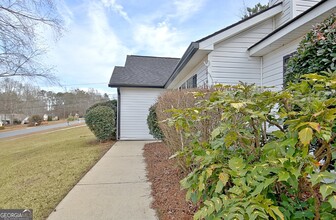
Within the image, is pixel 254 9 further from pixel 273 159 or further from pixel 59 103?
pixel 59 103

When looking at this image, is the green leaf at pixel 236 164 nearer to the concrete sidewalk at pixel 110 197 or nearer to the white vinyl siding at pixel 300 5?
the concrete sidewalk at pixel 110 197

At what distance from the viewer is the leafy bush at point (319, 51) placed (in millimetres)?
2670

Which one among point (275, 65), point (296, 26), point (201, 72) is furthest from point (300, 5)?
point (201, 72)

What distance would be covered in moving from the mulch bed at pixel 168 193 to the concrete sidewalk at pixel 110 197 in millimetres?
146

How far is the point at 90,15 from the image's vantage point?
11.0 metres

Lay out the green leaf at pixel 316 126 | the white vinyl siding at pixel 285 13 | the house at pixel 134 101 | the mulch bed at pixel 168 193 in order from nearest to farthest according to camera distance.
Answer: the green leaf at pixel 316 126, the mulch bed at pixel 168 193, the white vinyl siding at pixel 285 13, the house at pixel 134 101

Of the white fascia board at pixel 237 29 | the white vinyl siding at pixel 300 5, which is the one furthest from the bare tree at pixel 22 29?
the white vinyl siding at pixel 300 5

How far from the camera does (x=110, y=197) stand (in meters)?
3.97

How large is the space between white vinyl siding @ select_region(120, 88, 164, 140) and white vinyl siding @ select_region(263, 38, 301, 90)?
7.07 metres

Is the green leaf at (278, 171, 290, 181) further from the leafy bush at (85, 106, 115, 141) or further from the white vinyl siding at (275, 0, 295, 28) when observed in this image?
the leafy bush at (85, 106, 115, 141)

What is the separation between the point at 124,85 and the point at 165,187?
341 inches

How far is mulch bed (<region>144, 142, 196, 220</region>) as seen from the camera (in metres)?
3.21

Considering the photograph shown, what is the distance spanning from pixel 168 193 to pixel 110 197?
107 cm

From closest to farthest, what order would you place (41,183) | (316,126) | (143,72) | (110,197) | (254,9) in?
(316,126) < (110,197) < (41,183) < (143,72) < (254,9)
